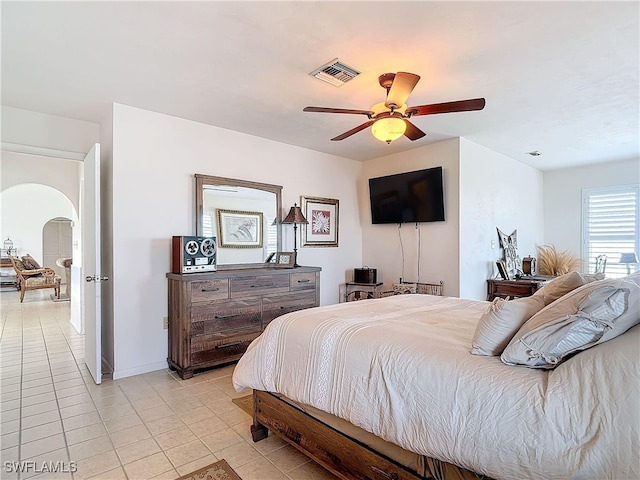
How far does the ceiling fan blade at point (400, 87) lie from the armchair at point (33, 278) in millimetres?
8735

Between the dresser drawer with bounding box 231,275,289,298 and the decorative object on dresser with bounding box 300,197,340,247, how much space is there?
39.3 inches

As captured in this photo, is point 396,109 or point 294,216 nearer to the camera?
point 396,109

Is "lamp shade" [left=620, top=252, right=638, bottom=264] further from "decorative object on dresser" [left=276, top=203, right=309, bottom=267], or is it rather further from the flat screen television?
"decorative object on dresser" [left=276, top=203, right=309, bottom=267]

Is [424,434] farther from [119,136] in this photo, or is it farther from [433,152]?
[433,152]

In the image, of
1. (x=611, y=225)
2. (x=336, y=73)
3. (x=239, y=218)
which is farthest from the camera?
(x=611, y=225)

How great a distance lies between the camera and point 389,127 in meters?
2.54

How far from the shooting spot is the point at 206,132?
12.8ft

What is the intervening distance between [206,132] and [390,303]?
2790 millimetres

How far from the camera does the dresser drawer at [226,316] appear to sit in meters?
3.34

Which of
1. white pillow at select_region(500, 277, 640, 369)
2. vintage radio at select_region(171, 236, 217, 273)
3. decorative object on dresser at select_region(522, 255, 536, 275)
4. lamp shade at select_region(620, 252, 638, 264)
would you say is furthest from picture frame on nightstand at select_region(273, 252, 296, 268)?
lamp shade at select_region(620, 252, 638, 264)

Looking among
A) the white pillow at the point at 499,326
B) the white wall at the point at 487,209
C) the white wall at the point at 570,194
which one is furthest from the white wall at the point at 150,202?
the white wall at the point at 570,194

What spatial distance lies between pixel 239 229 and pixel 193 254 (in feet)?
2.62

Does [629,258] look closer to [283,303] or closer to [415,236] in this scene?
[415,236]

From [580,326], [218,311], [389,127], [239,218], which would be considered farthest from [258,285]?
[580,326]
